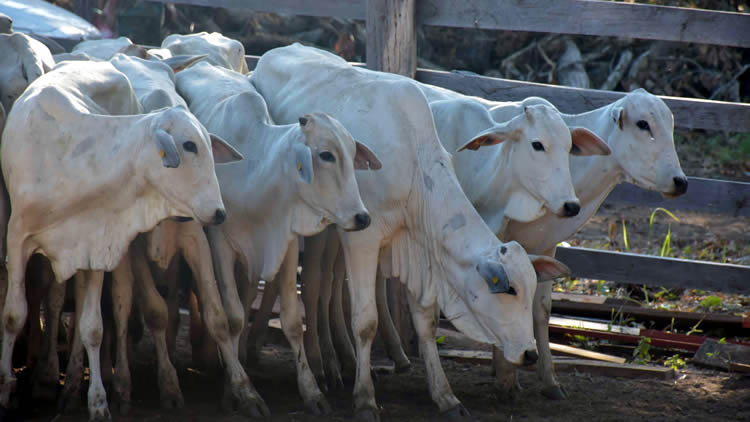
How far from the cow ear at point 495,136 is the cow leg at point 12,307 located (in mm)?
2240

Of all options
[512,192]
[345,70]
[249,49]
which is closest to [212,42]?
[345,70]

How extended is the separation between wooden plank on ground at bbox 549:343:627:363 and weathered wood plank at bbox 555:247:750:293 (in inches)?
25.5

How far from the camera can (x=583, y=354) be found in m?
6.83

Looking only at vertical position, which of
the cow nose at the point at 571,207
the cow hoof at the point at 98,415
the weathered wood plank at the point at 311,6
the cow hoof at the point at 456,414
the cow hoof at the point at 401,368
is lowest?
the cow hoof at the point at 401,368

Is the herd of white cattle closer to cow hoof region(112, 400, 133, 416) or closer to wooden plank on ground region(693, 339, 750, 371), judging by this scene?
cow hoof region(112, 400, 133, 416)

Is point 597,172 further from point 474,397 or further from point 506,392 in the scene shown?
point 474,397

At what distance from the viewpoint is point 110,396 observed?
5.53 meters

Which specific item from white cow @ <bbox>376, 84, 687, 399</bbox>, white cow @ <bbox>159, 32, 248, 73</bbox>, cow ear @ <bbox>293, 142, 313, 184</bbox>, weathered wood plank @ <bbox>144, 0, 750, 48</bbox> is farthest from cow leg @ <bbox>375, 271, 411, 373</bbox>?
weathered wood plank @ <bbox>144, 0, 750, 48</bbox>

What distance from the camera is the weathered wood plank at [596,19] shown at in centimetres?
698

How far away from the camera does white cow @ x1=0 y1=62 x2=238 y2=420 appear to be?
488 cm

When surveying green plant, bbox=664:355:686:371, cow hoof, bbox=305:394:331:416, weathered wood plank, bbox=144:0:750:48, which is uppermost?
weathered wood plank, bbox=144:0:750:48

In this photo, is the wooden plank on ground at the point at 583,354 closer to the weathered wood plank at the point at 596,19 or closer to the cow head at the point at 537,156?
the cow head at the point at 537,156

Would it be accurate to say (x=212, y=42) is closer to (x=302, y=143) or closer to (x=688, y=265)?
(x=302, y=143)

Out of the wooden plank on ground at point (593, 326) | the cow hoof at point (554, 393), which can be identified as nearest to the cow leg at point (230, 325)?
the cow hoof at point (554, 393)
